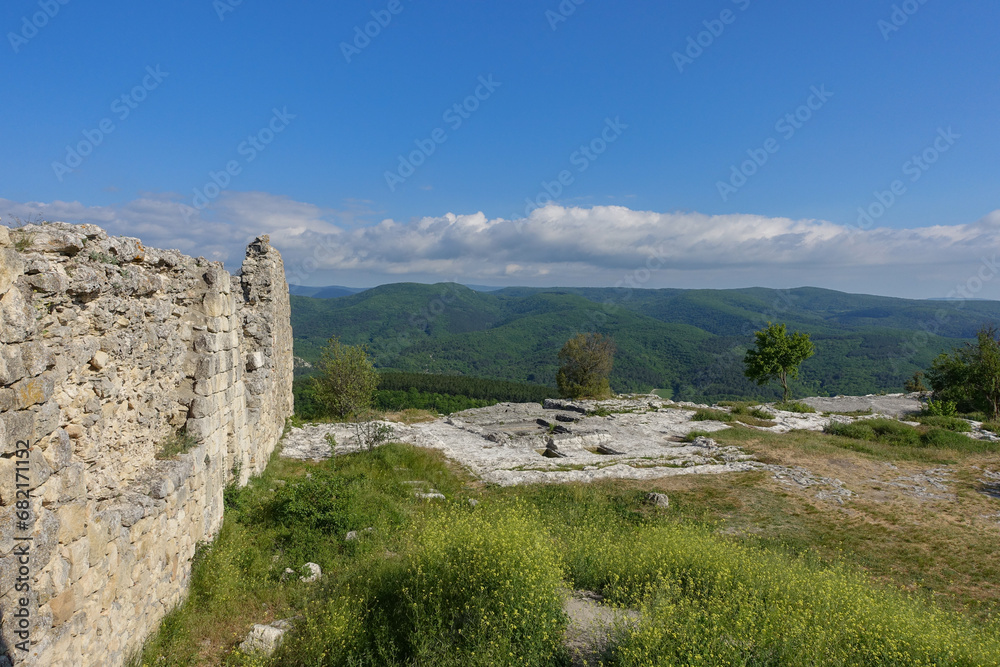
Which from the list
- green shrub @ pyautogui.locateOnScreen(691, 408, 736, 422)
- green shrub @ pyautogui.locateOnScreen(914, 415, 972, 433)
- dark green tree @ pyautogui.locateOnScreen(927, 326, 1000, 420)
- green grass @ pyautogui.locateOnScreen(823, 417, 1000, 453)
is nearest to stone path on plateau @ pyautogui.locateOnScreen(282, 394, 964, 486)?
green shrub @ pyautogui.locateOnScreen(691, 408, 736, 422)

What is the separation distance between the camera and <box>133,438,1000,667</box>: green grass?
4.80 meters

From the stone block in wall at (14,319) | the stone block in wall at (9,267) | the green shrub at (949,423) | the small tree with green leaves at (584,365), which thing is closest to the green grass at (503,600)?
the stone block in wall at (14,319)

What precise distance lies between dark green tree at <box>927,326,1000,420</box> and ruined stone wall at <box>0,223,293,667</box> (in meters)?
36.6

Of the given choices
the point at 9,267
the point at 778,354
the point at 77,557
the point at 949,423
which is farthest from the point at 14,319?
the point at 778,354

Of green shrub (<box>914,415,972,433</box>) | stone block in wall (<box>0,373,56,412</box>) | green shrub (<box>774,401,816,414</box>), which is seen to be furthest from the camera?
green shrub (<box>774,401,816,414</box>)

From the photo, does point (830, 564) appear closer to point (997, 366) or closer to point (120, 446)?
point (120, 446)

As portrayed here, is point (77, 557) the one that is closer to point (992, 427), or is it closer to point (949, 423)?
point (949, 423)

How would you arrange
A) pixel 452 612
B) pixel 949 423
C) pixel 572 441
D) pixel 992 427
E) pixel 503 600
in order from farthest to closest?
pixel 949 423 < pixel 992 427 < pixel 572 441 < pixel 452 612 < pixel 503 600

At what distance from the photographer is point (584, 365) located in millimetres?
43094

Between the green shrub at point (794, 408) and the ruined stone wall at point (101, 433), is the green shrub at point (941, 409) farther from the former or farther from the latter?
the ruined stone wall at point (101, 433)

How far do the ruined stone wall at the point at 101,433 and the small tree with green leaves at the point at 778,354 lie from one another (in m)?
35.5

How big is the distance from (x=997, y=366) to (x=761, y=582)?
31197 millimetres

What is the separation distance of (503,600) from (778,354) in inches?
1390

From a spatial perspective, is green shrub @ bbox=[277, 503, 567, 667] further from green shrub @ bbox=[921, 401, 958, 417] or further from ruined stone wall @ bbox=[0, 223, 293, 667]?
green shrub @ bbox=[921, 401, 958, 417]
